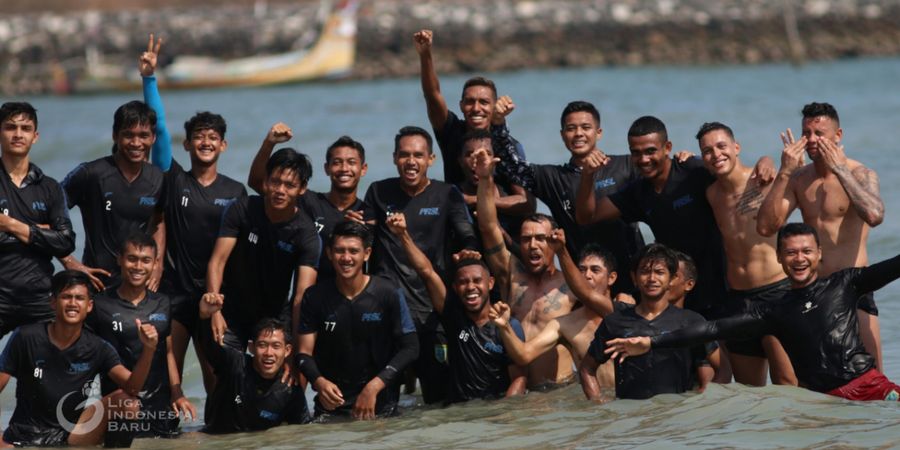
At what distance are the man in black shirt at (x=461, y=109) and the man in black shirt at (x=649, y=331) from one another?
1903 mm

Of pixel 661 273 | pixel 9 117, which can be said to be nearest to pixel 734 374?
pixel 661 273

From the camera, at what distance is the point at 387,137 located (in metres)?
31.3

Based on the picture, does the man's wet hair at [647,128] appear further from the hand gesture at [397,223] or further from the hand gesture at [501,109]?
the hand gesture at [397,223]

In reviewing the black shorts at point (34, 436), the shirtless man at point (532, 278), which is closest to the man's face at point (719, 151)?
the shirtless man at point (532, 278)

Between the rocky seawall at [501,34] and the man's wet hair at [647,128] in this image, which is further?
the rocky seawall at [501,34]

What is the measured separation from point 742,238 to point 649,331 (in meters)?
1.01

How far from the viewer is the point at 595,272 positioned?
9.84 m

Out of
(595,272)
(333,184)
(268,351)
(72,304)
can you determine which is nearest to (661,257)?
(595,272)

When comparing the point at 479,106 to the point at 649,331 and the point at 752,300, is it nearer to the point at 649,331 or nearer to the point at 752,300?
the point at 649,331

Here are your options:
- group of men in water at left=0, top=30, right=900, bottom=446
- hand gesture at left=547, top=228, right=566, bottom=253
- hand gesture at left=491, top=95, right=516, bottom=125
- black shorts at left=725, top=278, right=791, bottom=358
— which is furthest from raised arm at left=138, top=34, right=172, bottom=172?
black shorts at left=725, top=278, right=791, bottom=358

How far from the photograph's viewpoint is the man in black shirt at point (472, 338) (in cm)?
979

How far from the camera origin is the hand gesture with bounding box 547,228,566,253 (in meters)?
9.24

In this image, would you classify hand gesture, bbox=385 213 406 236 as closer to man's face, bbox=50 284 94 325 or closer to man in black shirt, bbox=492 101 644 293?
man in black shirt, bbox=492 101 644 293

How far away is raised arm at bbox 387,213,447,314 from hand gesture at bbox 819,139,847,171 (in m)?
2.86
